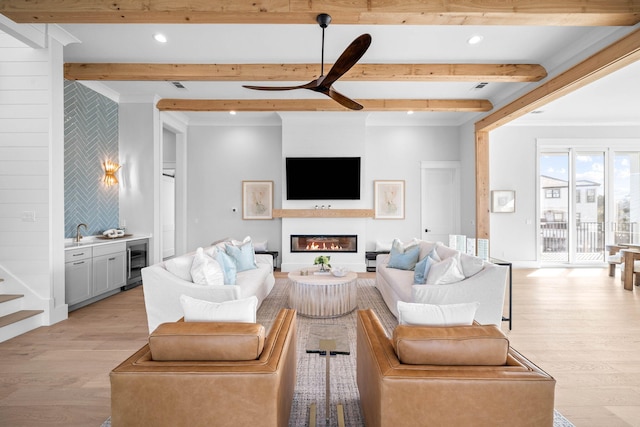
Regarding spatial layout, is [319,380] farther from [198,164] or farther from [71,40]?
[198,164]

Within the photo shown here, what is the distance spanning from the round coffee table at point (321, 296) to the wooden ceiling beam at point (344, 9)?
8.88 feet

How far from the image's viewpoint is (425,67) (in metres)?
4.35

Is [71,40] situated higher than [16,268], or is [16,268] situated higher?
[71,40]

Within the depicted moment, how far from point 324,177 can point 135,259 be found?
144 inches

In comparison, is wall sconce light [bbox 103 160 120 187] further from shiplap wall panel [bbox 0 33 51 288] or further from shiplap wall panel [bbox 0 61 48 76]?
shiplap wall panel [bbox 0 61 48 76]

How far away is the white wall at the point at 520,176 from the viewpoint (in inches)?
273

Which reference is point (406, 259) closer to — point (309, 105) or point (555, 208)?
point (309, 105)

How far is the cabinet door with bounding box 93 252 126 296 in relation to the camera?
4.50 m

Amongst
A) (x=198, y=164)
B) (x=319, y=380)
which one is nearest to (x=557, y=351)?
(x=319, y=380)

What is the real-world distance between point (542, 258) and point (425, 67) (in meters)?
5.18

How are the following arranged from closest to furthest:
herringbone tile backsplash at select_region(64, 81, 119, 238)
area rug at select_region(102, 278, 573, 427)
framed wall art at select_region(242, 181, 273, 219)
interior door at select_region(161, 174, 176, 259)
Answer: area rug at select_region(102, 278, 573, 427) → herringbone tile backsplash at select_region(64, 81, 119, 238) → framed wall art at select_region(242, 181, 273, 219) → interior door at select_region(161, 174, 176, 259)

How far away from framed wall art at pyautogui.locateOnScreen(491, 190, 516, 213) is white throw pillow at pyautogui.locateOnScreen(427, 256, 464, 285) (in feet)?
14.0

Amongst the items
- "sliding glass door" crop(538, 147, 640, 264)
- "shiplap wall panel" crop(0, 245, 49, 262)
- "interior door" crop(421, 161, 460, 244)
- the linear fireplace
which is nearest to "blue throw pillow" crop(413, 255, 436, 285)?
the linear fireplace

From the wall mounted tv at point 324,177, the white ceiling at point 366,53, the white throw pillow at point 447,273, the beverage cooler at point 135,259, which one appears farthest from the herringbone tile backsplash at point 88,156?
the white throw pillow at point 447,273
